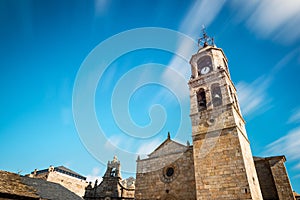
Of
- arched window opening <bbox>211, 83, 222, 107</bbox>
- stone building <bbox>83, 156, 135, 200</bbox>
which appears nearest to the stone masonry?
arched window opening <bbox>211, 83, 222, 107</bbox>

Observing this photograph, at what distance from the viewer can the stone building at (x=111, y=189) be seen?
20484mm

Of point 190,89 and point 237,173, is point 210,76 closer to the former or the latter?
point 190,89

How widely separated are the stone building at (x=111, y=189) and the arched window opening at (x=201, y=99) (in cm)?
1420

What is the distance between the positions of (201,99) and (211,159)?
13.5ft

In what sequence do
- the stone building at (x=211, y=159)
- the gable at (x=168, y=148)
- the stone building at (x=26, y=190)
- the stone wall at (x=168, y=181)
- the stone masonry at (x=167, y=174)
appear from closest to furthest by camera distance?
the stone building at (x=26, y=190), the stone building at (x=211, y=159), the stone wall at (x=168, y=181), the stone masonry at (x=167, y=174), the gable at (x=168, y=148)

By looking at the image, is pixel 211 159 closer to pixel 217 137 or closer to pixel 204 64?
pixel 217 137

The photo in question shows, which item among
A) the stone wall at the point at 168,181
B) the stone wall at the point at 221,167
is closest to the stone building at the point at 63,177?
the stone wall at the point at 168,181

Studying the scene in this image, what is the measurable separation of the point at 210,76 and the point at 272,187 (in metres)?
8.86

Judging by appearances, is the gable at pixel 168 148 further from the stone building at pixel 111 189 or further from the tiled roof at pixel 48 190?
the stone building at pixel 111 189

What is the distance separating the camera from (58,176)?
93.8 feet

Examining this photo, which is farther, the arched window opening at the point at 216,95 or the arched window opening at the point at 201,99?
the arched window opening at the point at 201,99

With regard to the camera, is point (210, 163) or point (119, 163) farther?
point (119, 163)

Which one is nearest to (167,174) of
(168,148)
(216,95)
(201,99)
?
(168,148)

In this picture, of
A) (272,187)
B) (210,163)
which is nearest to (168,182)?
(210,163)
